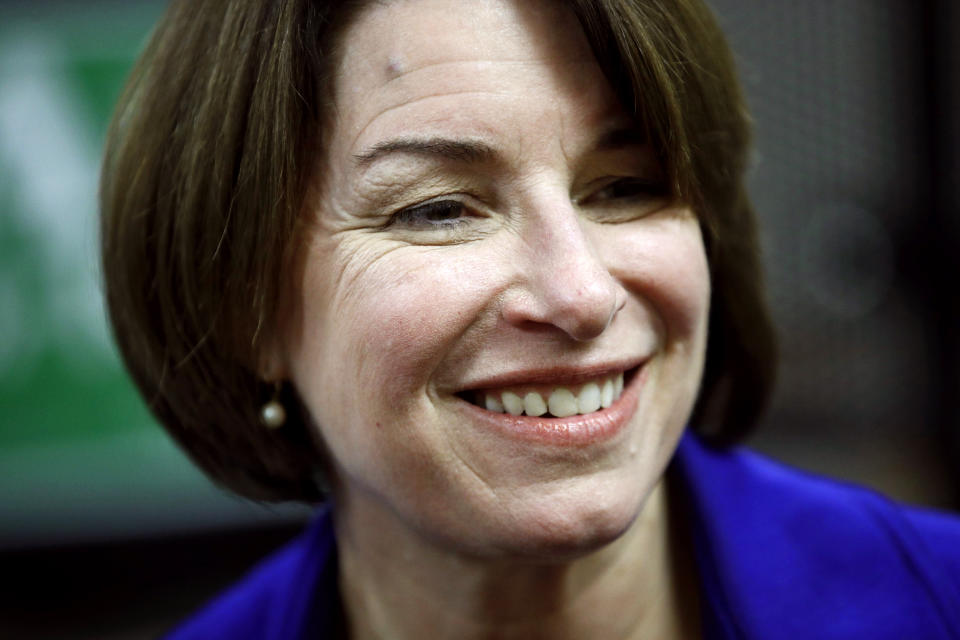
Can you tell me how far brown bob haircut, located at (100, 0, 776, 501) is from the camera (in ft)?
5.43

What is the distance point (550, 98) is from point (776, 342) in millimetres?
992

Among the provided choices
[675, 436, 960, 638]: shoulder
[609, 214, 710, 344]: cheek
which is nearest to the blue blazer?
[675, 436, 960, 638]: shoulder

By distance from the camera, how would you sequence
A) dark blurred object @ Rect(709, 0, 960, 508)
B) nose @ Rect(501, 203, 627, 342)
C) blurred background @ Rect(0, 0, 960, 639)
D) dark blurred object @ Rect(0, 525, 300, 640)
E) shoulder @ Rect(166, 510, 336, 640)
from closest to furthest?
1. nose @ Rect(501, 203, 627, 342)
2. shoulder @ Rect(166, 510, 336, 640)
3. blurred background @ Rect(0, 0, 960, 639)
4. dark blurred object @ Rect(0, 525, 300, 640)
5. dark blurred object @ Rect(709, 0, 960, 508)

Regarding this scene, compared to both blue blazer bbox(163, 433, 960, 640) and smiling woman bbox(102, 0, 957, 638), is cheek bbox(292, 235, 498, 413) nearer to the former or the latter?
smiling woman bbox(102, 0, 957, 638)

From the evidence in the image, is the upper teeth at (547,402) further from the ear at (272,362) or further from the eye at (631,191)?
the ear at (272,362)

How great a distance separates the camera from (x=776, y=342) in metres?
2.26

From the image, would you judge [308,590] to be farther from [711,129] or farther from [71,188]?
[71,188]

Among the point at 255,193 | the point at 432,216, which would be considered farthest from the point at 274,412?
the point at 432,216

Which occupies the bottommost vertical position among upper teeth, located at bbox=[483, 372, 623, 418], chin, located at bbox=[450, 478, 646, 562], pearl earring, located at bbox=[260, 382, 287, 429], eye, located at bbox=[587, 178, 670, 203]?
chin, located at bbox=[450, 478, 646, 562]

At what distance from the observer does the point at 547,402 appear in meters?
1.62

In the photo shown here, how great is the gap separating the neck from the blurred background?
2781mm

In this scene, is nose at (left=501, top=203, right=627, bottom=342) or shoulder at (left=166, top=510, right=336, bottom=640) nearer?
nose at (left=501, top=203, right=627, bottom=342)

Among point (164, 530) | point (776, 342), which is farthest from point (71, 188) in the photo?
point (776, 342)

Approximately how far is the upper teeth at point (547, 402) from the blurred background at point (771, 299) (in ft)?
10.5
